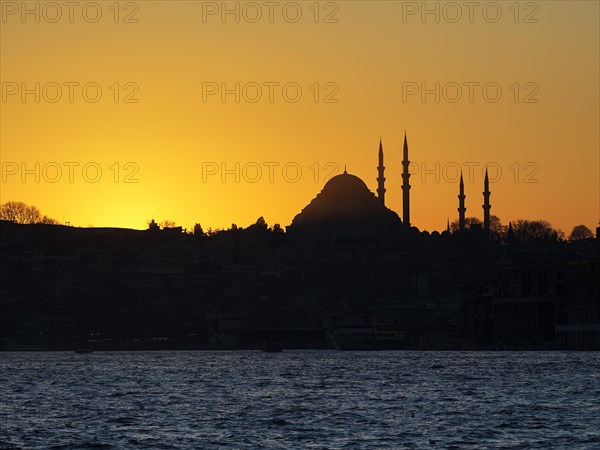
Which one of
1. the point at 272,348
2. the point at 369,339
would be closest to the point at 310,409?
the point at 272,348

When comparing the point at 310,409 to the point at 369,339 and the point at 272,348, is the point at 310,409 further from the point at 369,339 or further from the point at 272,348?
the point at 369,339

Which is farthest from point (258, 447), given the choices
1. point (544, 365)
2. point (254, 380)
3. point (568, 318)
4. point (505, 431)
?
point (568, 318)

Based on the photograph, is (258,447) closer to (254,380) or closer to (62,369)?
(254,380)

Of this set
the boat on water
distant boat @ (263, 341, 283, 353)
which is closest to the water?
distant boat @ (263, 341, 283, 353)

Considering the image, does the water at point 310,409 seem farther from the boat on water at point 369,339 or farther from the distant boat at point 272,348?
the boat on water at point 369,339

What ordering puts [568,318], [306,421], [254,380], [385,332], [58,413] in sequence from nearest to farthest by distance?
[306,421], [58,413], [254,380], [568,318], [385,332]

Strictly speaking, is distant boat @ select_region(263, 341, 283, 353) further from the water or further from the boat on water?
the water

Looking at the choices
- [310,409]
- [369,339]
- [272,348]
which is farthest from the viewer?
[369,339]
